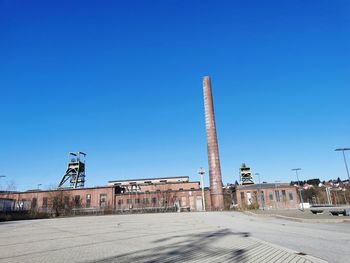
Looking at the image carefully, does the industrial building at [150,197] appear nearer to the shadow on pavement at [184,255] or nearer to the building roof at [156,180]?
the building roof at [156,180]

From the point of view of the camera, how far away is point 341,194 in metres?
85.2

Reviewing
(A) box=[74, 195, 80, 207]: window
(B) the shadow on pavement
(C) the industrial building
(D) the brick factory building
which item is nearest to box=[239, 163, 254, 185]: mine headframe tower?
(C) the industrial building

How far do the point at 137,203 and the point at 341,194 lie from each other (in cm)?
6354

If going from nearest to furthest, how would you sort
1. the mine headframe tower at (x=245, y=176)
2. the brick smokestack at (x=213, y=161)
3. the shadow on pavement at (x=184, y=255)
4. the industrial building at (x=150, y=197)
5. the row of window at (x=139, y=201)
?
the shadow on pavement at (x=184, y=255) → the brick smokestack at (x=213, y=161) → the industrial building at (x=150, y=197) → the row of window at (x=139, y=201) → the mine headframe tower at (x=245, y=176)

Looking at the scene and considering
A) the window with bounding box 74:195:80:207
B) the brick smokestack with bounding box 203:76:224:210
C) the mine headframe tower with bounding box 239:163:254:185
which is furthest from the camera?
the mine headframe tower with bounding box 239:163:254:185

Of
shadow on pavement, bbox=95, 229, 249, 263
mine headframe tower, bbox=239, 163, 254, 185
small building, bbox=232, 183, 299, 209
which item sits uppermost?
mine headframe tower, bbox=239, 163, 254, 185

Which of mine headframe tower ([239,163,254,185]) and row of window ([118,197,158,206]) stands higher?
mine headframe tower ([239,163,254,185])

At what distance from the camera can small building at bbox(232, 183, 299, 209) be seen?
6058 centimetres

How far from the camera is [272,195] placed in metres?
62.1

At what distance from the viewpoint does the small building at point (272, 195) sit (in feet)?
199

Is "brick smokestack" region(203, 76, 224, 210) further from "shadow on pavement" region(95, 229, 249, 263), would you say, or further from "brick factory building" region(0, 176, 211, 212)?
"shadow on pavement" region(95, 229, 249, 263)

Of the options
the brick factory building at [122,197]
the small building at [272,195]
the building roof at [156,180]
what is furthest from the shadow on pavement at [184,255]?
the building roof at [156,180]

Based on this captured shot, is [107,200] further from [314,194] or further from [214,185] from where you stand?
[314,194]

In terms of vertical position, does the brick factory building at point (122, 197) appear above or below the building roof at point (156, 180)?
→ below
